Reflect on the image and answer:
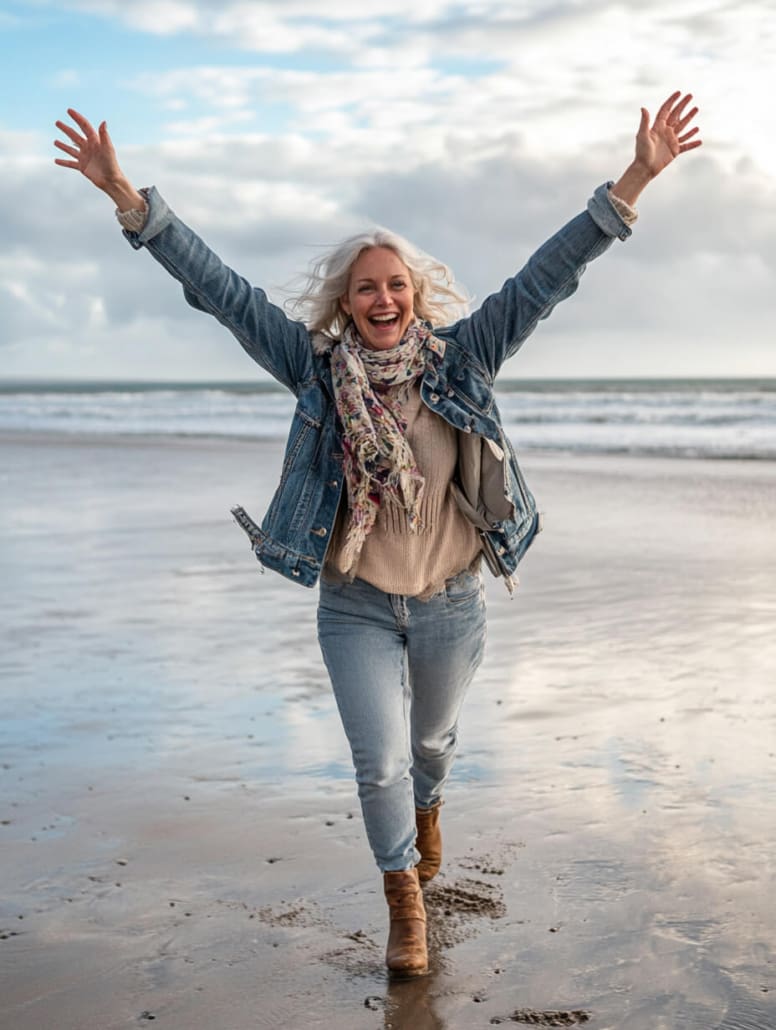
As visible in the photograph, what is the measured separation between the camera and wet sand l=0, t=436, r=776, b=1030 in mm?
3391

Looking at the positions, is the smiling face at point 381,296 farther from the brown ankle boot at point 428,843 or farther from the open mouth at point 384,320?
the brown ankle boot at point 428,843

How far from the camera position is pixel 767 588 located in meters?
8.69

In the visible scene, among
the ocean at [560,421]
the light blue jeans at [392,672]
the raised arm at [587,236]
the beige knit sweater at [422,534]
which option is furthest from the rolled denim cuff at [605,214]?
the ocean at [560,421]

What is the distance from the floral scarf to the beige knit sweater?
42mm

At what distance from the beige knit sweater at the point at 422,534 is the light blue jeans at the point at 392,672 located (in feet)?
0.17

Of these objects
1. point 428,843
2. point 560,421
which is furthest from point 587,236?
point 560,421

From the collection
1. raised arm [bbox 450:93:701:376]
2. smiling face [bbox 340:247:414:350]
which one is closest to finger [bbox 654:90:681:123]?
raised arm [bbox 450:93:701:376]

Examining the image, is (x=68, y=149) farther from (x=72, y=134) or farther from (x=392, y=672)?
(x=392, y=672)

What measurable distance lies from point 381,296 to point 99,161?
2.88 ft

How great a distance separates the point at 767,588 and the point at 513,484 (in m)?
5.46

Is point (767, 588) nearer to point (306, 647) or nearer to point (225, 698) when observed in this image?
point (306, 647)

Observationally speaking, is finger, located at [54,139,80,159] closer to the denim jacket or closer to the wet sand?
the denim jacket

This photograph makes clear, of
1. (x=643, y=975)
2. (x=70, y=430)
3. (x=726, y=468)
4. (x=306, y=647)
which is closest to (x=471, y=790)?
(x=643, y=975)

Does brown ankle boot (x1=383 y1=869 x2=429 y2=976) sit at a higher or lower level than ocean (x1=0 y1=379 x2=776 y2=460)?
lower
